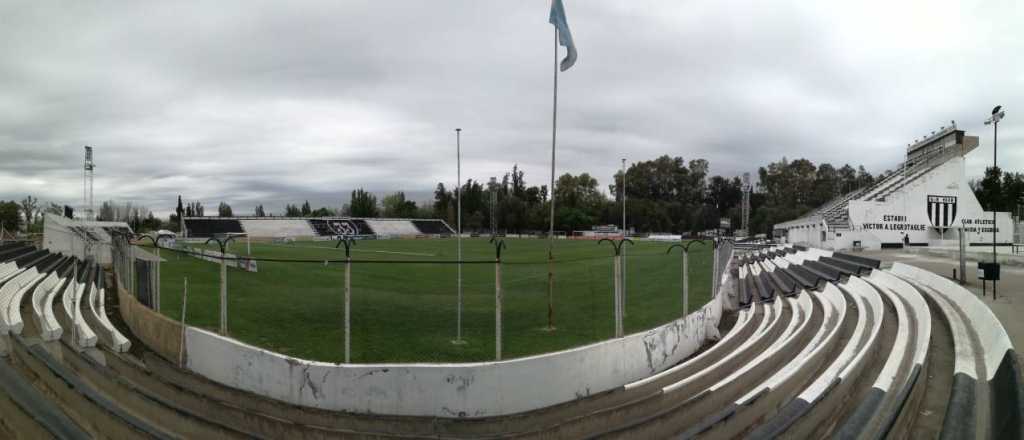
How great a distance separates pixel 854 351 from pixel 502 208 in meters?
83.3

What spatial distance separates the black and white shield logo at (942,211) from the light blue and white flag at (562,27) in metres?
37.7

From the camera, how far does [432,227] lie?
87.4 meters

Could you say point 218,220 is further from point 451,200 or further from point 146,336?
point 146,336

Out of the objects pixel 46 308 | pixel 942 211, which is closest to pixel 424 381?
pixel 46 308

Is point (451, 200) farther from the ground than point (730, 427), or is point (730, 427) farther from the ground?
point (451, 200)

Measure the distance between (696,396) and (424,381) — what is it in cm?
316

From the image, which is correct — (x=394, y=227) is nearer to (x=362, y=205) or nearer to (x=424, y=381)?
(x=362, y=205)

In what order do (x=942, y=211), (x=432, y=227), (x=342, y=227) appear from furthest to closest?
1. (x=432, y=227)
2. (x=342, y=227)
3. (x=942, y=211)

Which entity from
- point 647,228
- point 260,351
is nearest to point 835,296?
point 260,351

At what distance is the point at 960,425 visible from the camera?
127 inches

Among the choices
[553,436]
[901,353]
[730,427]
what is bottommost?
[553,436]

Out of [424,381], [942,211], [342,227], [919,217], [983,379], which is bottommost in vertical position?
[424,381]

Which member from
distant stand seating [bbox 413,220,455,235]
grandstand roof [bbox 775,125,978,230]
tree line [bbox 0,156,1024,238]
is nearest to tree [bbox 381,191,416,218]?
tree line [bbox 0,156,1024,238]

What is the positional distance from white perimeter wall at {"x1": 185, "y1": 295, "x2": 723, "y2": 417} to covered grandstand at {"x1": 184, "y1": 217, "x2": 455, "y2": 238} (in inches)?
2221
